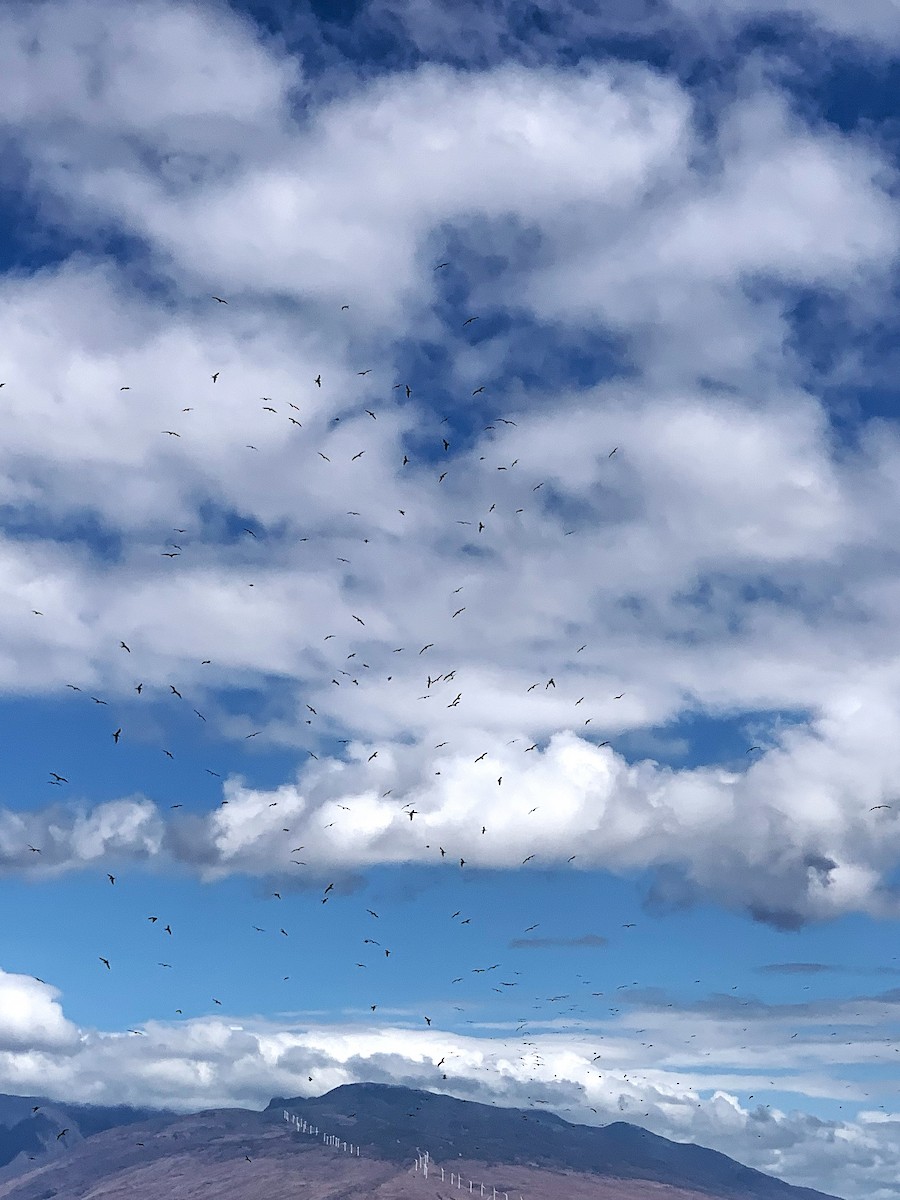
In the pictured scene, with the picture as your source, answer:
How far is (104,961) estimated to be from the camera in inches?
3290

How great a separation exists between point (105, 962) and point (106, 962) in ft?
1.08

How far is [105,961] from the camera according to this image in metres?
83.9

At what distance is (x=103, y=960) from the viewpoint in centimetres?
8325

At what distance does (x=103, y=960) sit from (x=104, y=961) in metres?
0.36

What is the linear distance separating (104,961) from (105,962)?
0.12 metres

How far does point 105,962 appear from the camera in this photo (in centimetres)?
8362

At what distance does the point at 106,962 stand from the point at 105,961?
0.34ft

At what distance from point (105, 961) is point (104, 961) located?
40cm

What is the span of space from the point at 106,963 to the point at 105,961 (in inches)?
19.0

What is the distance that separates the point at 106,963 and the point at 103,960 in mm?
413

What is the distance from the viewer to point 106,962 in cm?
8394

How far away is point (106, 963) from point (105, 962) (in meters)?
0.17
